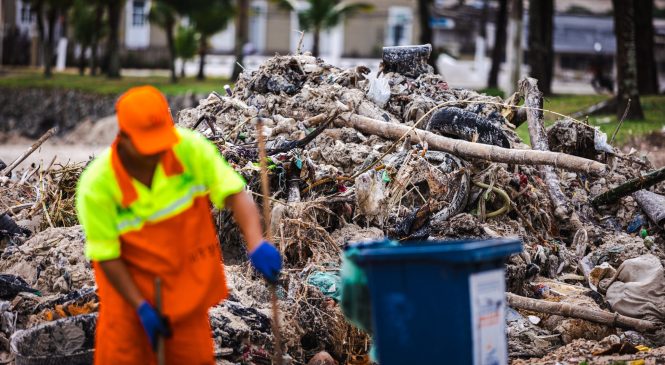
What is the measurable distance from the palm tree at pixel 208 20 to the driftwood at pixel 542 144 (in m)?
26.1

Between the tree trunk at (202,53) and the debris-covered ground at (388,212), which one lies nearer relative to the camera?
the debris-covered ground at (388,212)

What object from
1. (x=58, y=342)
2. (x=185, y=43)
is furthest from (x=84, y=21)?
(x=58, y=342)

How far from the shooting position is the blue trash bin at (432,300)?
424 cm

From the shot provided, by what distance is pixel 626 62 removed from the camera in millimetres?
19266

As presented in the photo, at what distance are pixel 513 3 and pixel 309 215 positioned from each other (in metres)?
17.1

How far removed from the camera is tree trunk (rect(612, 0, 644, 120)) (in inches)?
749

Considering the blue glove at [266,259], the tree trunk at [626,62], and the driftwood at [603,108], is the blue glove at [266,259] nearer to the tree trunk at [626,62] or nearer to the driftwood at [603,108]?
the tree trunk at [626,62]

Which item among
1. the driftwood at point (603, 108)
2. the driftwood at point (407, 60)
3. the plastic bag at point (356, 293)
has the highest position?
the driftwood at point (407, 60)

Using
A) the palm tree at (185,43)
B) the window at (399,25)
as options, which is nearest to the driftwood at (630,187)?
the palm tree at (185,43)

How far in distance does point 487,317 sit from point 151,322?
1377 mm

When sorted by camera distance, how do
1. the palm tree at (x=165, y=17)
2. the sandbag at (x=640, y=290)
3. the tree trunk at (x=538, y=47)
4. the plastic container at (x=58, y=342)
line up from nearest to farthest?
the plastic container at (x=58, y=342) → the sandbag at (x=640, y=290) → the tree trunk at (x=538, y=47) → the palm tree at (x=165, y=17)

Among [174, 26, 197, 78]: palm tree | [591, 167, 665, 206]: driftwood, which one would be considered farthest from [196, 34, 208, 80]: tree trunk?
[591, 167, 665, 206]: driftwood

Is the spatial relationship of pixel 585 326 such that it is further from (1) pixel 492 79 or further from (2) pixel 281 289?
(1) pixel 492 79

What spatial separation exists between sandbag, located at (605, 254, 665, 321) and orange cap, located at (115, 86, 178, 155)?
13.9 ft
